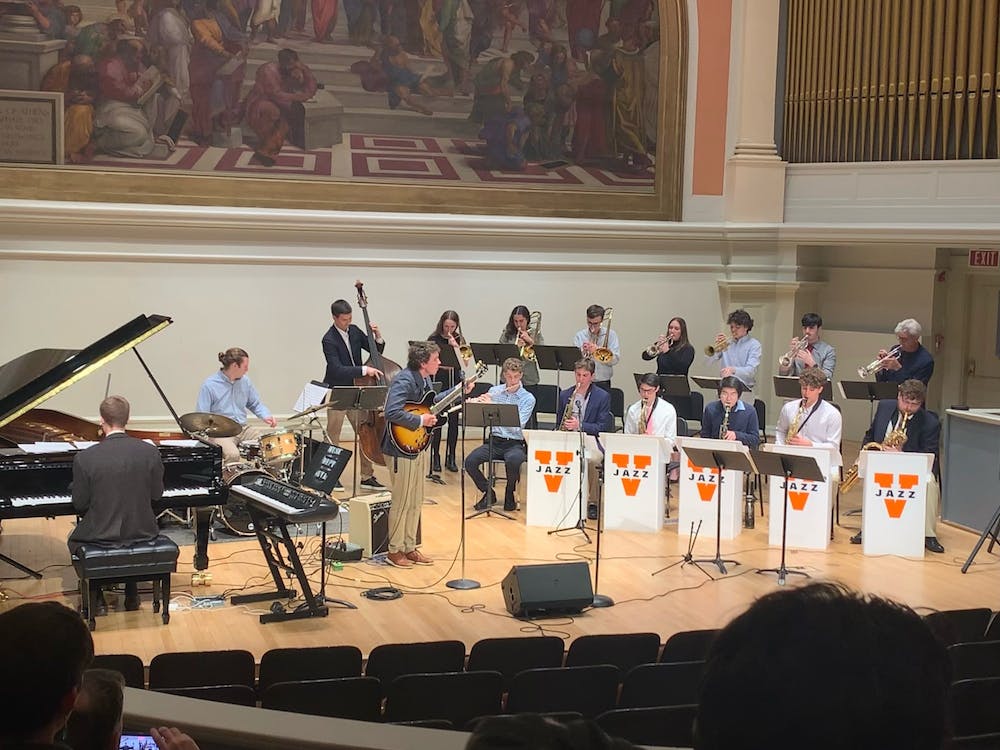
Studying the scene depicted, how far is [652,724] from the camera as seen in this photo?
4.46 metres

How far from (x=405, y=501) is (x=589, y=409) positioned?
2.25 metres

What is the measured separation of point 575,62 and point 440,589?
7742 mm

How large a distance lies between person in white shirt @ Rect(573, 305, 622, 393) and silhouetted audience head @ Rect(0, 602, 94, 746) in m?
9.71

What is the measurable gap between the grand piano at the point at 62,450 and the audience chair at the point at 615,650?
285 centimetres

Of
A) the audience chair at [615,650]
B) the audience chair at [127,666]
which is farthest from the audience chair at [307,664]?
the audience chair at [615,650]

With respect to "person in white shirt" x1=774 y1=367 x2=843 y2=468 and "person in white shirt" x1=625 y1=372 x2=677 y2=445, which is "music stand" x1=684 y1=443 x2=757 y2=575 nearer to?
"person in white shirt" x1=774 y1=367 x2=843 y2=468

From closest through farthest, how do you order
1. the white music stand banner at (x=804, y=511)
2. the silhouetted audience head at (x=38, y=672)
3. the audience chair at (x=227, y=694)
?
the silhouetted audience head at (x=38, y=672), the audience chair at (x=227, y=694), the white music stand banner at (x=804, y=511)

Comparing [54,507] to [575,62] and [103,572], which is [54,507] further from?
[575,62]

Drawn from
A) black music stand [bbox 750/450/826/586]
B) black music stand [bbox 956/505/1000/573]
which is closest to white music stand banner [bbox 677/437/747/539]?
black music stand [bbox 750/450/826/586]

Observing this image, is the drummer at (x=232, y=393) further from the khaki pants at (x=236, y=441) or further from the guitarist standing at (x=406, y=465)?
the guitarist standing at (x=406, y=465)

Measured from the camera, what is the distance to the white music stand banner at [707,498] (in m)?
9.38

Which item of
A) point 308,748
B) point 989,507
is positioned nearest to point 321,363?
point 989,507

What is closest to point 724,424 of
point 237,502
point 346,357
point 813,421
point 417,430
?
point 813,421

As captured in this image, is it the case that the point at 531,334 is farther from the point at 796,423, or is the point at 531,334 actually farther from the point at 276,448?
the point at 276,448
